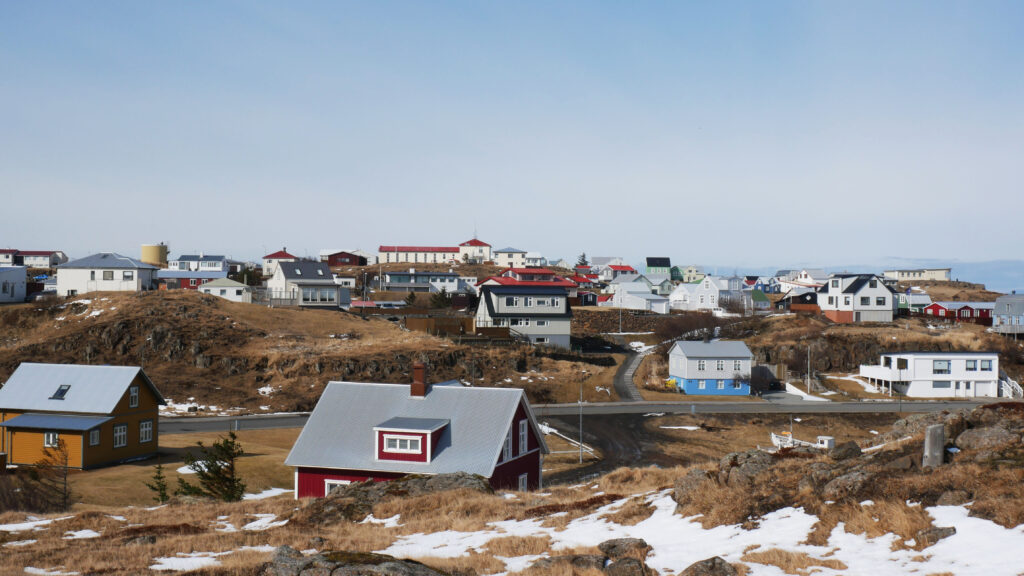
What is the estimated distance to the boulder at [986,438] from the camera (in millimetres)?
18656

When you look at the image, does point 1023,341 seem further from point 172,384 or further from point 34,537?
point 34,537

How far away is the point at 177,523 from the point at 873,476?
66.8 feet

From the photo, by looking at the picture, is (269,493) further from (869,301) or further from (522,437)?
(869,301)

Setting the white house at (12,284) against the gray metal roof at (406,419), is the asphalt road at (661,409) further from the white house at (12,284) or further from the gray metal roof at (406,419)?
the white house at (12,284)

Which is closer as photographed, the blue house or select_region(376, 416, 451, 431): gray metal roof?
select_region(376, 416, 451, 431): gray metal roof

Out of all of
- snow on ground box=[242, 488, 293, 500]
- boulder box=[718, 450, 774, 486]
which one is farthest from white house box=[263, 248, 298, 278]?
boulder box=[718, 450, 774, 486]

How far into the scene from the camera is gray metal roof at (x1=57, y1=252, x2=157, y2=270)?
99.1 meters

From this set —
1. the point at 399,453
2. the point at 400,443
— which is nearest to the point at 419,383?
the point at 400,443

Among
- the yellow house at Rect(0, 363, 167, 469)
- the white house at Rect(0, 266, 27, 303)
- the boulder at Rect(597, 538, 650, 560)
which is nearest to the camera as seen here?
the boulder at Rect(597, 538, 650, 560)

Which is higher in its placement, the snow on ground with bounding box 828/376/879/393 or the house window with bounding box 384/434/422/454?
the house window with bounding box 384/434/422/454

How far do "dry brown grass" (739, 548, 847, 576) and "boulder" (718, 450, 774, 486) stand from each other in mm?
5514

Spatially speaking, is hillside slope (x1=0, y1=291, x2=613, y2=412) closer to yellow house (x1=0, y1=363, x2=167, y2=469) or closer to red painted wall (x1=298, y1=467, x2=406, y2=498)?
yellow house (x1=0, y1=363, x2=167, y2=469)

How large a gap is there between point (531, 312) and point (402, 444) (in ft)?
197

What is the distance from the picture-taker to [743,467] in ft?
72.3
